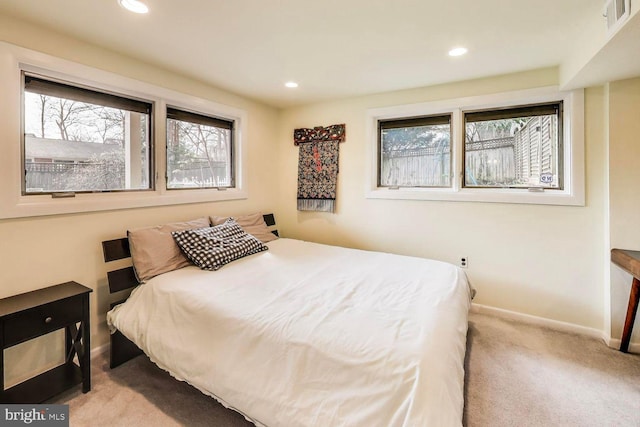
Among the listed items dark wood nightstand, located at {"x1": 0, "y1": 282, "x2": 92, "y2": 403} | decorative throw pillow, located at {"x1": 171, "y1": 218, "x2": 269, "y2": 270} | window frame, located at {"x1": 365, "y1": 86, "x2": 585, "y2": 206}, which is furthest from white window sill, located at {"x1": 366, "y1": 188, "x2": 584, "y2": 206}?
dark wood nightstand, located at {"x1": 0, "y1": 282, "x2": 92, "y2": 403}

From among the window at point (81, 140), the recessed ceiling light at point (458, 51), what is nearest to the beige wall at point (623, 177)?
the recessed ceiling light at point (458, 51)

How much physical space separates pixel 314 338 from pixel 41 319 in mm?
1556

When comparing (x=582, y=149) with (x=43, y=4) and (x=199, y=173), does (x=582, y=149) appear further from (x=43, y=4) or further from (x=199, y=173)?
(x=43, y=4)

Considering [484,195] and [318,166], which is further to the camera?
[318,166]

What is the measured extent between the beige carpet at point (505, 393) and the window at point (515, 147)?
1.46 metres

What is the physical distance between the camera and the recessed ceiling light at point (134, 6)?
1.64 meters

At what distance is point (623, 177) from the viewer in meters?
2.26

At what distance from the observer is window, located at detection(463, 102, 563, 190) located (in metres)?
2.69

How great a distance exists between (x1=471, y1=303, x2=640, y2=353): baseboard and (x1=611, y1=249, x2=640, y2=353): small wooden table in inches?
3.1

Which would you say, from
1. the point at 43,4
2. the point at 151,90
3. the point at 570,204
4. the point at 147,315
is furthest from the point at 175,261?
the point at 570,204

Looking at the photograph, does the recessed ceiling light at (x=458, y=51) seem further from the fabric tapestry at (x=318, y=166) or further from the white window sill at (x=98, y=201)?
the white window sill at (x=98, y=201)

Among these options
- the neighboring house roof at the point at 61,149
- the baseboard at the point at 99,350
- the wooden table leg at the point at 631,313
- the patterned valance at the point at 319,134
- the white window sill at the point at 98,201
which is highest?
the patterned valance at the point at 319,134

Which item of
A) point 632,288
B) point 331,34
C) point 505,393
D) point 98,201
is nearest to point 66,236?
point 98,201

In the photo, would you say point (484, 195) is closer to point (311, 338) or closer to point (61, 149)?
point (311, 338)
